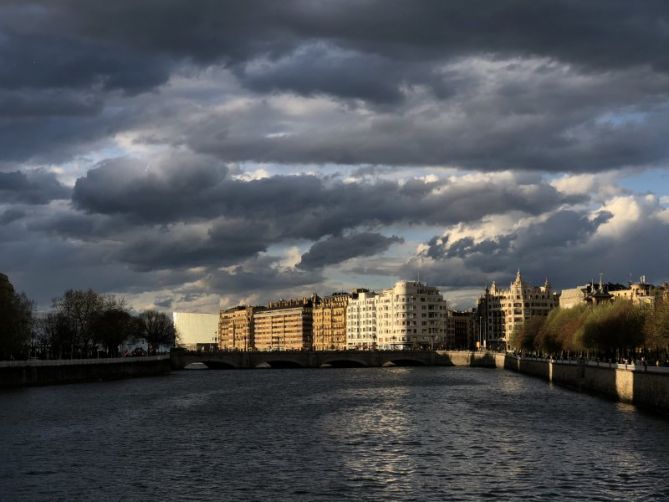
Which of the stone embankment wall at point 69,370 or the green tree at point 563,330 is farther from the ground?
the green tree at point 563,330

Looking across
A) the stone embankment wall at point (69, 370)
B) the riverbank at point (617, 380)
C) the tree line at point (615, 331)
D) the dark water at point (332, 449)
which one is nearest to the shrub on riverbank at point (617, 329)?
the tree line at point (615, 331)

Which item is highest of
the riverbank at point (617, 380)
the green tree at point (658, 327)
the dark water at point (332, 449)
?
the green tree at point (658, 327)

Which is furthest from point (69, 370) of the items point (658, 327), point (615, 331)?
→ point (658, 327)

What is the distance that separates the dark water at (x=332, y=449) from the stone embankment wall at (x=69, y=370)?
76.3 feet

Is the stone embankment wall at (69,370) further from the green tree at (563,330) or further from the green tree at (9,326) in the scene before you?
the green tree at (563,330)

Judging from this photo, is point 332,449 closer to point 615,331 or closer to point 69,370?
point 615,331

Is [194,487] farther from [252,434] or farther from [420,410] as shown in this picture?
[420,410]

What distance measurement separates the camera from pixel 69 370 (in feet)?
495

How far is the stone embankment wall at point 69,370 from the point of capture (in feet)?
414

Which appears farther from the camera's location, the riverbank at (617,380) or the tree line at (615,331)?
the tree line at (615,331)

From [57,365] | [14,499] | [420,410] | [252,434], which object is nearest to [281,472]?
[14,499]

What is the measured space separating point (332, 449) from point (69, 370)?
320 ft

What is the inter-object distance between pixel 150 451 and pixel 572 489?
25.4m

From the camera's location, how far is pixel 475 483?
157 ft
